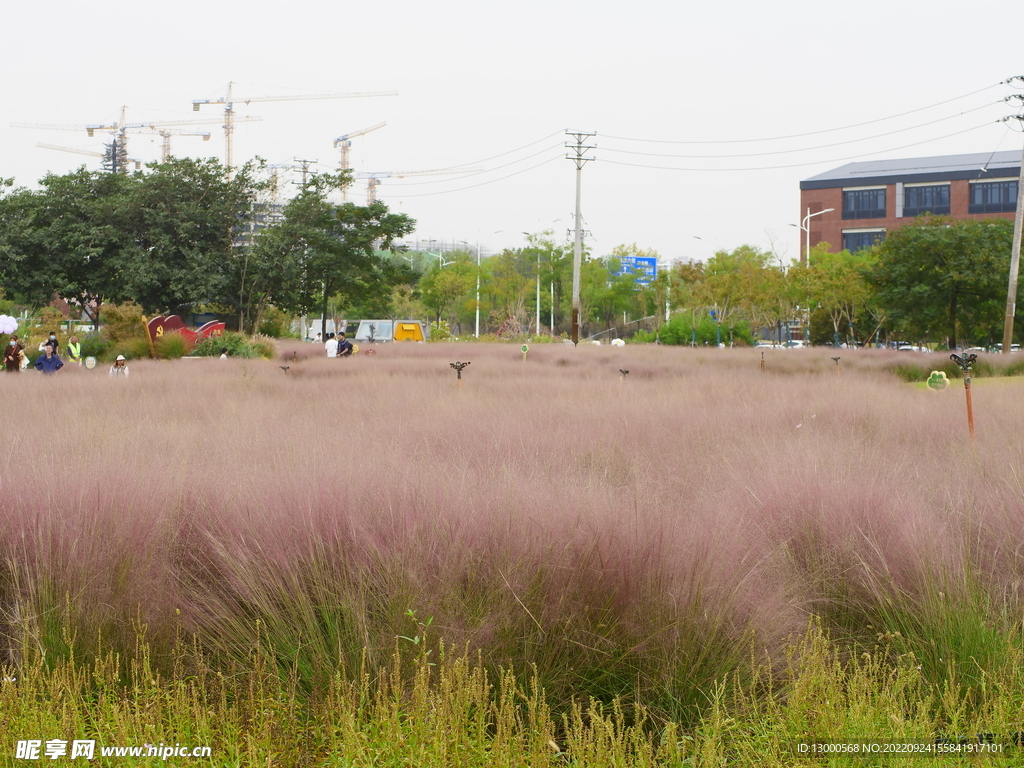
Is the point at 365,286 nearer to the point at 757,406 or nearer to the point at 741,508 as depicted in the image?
the point at 757,406

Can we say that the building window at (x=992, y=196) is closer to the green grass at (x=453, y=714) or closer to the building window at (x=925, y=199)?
the building window at (x=925, y=199)

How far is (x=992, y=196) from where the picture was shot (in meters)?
84.6

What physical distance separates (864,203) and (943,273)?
5329cm

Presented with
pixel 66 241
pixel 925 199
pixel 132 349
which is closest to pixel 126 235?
pixel 66 241

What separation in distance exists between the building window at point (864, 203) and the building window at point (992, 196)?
24.8 ft

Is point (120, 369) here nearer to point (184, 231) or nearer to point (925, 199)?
point (184, 231)

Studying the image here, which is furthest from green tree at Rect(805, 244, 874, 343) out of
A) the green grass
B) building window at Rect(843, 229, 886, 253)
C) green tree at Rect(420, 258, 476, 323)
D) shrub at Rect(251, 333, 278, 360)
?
the green grass

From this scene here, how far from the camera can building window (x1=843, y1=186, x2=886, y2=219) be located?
290 feet

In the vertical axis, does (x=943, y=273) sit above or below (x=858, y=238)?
below

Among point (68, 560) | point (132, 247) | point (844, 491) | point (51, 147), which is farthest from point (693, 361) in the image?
point (51, 147)

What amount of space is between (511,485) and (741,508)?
1.28 meters

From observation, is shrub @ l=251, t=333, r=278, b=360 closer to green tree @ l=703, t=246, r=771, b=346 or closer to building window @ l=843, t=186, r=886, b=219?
green tree @ l=703, t=246, r=771, b=346

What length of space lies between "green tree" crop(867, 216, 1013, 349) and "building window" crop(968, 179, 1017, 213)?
47695 millimetres

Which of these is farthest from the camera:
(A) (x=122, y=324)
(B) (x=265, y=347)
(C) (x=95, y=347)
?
(B) (x=265, y=347)
